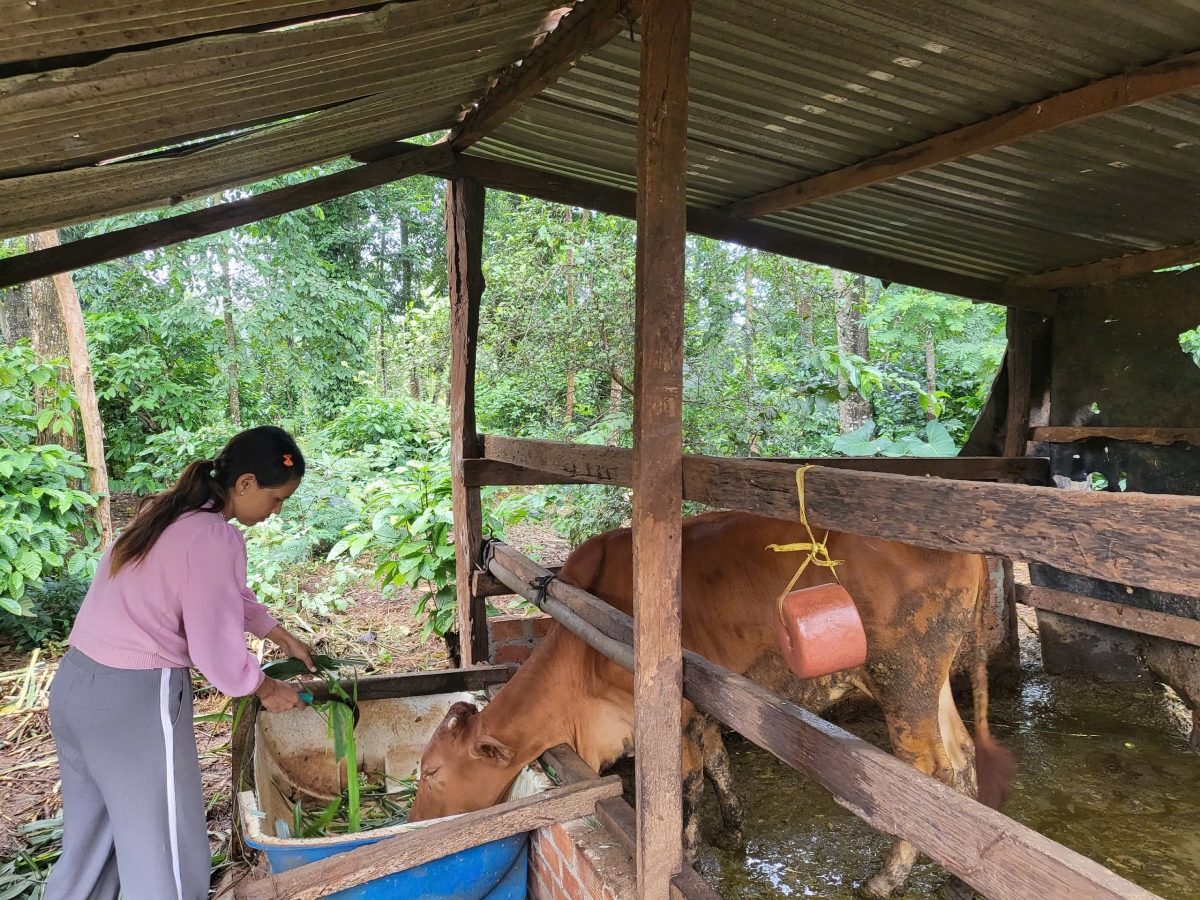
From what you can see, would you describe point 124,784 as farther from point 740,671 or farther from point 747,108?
point 747,108

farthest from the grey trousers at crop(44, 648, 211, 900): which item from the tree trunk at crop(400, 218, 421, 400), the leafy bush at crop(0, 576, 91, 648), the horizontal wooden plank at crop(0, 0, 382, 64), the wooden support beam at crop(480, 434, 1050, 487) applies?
the tree trunk at crop(400, 218, 421, 400)

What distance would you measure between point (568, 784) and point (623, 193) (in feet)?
11.1

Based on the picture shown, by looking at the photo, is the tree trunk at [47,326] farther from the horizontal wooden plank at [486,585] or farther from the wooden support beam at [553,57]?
the wooden support beam at [553,57]

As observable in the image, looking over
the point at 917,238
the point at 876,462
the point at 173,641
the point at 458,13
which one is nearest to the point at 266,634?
the point at 173,641

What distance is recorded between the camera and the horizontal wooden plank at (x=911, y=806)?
1632 millimetres

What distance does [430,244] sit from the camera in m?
17.2

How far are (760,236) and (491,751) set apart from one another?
3511mm

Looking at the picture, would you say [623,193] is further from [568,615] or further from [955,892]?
[955,892]

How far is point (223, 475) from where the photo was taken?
2.96 m

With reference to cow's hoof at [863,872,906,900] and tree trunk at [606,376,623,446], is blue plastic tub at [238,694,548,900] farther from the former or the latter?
tree trunk at [606,376,623,446]

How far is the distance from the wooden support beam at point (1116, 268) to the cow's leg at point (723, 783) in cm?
413

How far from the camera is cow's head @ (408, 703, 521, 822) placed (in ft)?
11.6

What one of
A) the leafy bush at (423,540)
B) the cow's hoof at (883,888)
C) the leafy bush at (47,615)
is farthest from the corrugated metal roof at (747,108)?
the leafy bush at (47,615)

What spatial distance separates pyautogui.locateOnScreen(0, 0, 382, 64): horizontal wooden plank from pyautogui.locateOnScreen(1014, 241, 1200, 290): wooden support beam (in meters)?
5.25
